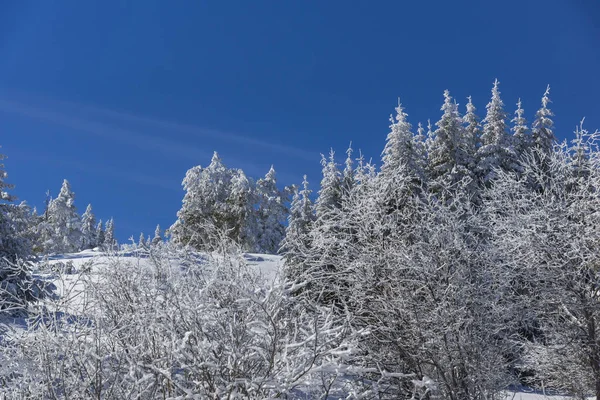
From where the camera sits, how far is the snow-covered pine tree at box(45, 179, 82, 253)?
5484cm

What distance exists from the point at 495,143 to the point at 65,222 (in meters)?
47.3

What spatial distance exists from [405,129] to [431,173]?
3.27 metres

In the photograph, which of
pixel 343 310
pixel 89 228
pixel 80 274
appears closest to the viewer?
pixel 80 274

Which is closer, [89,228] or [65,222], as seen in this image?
[65,222]

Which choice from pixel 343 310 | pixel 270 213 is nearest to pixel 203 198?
pixel 270 213

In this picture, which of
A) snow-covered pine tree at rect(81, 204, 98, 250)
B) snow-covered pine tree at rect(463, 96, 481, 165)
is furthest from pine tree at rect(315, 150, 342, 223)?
snow-covered pine tree at rect(81, 204, 98, 250)

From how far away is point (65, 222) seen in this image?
2211 inches

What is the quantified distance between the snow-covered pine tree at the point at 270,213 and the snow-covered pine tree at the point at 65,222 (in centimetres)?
2494

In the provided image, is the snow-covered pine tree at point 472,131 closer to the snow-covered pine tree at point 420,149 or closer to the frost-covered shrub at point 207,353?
the snow-covered pine tree at point 420,149

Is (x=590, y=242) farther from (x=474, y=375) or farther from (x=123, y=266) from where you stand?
(x=123, y=266)

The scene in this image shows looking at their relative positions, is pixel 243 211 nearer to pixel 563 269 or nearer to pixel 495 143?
pixel 495 143

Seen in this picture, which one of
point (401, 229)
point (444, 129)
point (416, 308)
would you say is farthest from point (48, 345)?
point (444, 129)

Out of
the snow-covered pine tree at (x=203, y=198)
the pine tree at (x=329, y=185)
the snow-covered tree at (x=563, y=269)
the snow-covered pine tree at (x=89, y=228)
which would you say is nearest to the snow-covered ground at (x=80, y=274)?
the snow-covered tree at (x=563, y=269)

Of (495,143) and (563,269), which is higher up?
(495,143)
